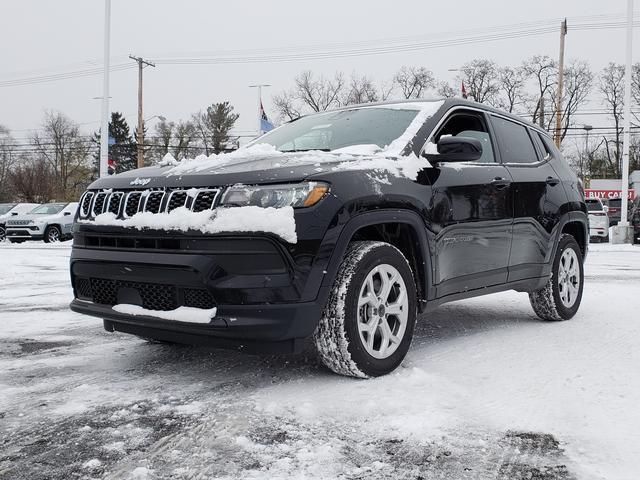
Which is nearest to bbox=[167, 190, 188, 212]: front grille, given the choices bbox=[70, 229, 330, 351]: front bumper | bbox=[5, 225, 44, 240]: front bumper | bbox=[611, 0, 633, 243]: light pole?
bbox=[70, 229, 330, 351]: front bumper

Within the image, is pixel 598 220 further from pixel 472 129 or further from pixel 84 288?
pixel 84 288

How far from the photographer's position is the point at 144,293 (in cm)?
346

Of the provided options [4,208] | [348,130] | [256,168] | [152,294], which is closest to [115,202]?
[152,294]

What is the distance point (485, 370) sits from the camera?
3.86 metres

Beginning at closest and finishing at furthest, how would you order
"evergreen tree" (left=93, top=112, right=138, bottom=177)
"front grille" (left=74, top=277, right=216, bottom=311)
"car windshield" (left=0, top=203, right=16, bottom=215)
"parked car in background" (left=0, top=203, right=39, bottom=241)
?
"front grille" (left=74, top=277, right=216, bottom=311)
"parked car in background" (left=0, top=203, right=39, bottom=241)
"car windshield" (left=0, top=203, right=16, bottom=215)
"evergreen tree" (left=93, top=112, right=138, bottom=177)

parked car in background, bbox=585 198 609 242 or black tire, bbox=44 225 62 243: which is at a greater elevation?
parked car in background, bbox=585 198 609 242

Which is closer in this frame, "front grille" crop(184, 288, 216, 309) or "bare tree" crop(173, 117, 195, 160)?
"front grille" crop(184, 288, 216, 309)

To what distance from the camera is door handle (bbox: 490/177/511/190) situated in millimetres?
4677

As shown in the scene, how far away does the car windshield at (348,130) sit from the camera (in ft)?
13.9

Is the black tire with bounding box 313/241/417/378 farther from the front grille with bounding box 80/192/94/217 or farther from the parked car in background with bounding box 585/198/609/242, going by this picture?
the parked car in background with bounding box 585/198/609/242

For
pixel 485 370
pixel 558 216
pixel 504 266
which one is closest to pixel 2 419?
pixel 485 370

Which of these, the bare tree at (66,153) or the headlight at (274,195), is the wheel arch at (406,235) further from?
the bare tree at (66,153)

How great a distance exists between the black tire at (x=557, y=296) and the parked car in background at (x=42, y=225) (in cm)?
1954

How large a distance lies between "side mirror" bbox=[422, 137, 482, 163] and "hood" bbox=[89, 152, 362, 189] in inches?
24.3
